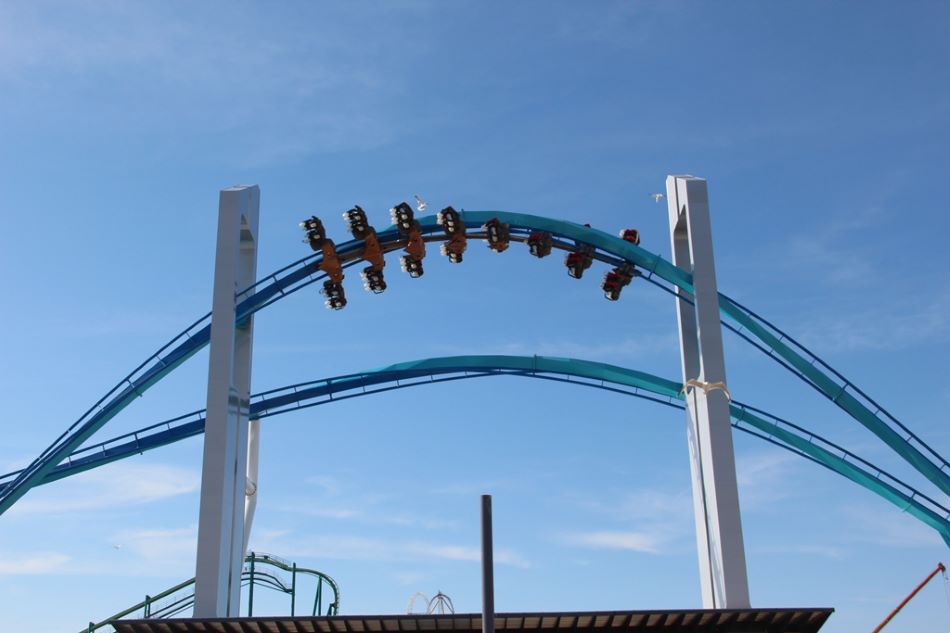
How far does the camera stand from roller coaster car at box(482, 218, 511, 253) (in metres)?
26.0

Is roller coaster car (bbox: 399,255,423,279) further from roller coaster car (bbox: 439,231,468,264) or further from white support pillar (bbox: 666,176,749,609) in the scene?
white support pillar (bbox: 666,176,749,609)

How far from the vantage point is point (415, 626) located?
19594 mm

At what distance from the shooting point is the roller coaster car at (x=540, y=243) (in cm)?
2594

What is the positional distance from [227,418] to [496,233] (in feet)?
23.6

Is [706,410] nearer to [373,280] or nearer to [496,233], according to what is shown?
[496,233]

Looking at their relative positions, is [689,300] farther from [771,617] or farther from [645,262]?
[771,617]

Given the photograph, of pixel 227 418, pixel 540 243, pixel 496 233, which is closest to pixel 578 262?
pixel 540 243

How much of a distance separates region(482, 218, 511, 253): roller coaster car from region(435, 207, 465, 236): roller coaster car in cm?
67

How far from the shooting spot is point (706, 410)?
22.5 meters

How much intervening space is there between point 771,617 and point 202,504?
1043 cm

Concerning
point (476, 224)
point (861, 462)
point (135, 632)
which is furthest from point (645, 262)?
point (135, 632)

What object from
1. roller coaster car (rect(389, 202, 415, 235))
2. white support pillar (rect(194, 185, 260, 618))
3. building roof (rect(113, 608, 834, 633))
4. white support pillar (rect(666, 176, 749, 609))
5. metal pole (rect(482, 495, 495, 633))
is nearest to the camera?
metal pole (rect(482, 495, 495, 633))

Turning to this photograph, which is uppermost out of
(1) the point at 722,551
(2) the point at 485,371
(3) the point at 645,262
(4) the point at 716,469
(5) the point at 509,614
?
(3) the point at 645,262

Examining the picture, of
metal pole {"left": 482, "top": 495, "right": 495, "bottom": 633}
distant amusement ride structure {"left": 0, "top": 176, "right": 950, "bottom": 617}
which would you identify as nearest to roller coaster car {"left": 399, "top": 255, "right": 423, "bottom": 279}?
distant amusement ride structure {"left": 0, "top": 176, "right": 950, "bottom": 617}
